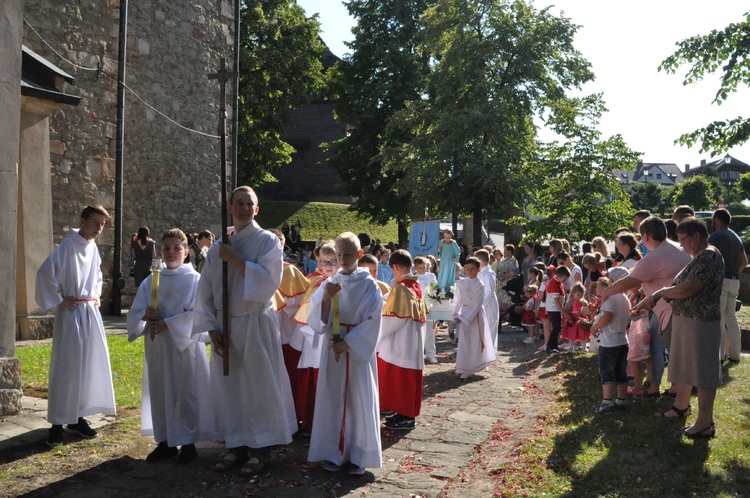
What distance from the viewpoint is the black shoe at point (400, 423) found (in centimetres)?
755

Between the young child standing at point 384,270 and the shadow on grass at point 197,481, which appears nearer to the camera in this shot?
the shadow on grass at point 197,481

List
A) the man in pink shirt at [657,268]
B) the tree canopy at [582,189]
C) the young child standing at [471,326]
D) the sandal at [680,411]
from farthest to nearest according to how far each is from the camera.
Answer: the tree canopy at [582,189], the young child standing at [471,326], the man in pink shirt at [657,268], the sandal at [680,411]

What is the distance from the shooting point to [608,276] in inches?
327

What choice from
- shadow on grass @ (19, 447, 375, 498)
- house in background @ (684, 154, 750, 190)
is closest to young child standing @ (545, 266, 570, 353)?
shadow on grass @ (19, 447, 375, 498)

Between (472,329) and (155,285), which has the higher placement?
(155,285)

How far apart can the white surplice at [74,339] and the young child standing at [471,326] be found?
523 centimetres

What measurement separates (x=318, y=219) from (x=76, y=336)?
3767cm

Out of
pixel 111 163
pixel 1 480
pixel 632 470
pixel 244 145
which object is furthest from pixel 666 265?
pixel 244 145

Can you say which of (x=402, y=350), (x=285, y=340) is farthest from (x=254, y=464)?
(x=402, y=350)

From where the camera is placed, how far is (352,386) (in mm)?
6031

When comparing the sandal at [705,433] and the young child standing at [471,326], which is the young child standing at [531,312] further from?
the sandal at [705,433]

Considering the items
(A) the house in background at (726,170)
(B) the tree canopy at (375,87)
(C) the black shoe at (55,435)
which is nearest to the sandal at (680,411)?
(C) the black shoe at (55,435)

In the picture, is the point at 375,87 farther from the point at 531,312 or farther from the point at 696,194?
the point at 696,194

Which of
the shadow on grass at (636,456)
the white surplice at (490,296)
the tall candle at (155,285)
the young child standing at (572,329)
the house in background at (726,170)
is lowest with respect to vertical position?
the shadow on grass at (636,456)
